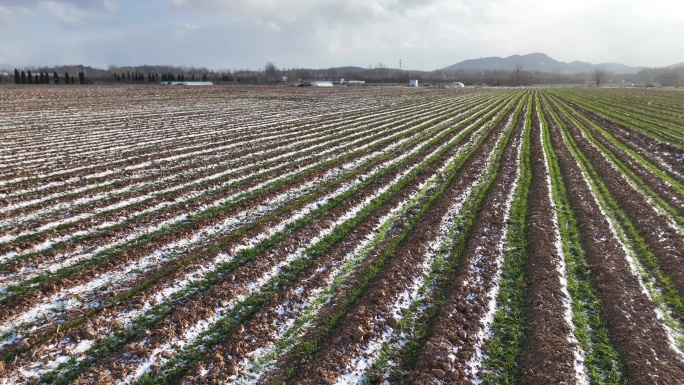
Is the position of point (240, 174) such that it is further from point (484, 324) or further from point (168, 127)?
point (168, 127)

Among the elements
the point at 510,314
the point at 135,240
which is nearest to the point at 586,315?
the point at 510,314

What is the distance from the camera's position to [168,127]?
95.3ft

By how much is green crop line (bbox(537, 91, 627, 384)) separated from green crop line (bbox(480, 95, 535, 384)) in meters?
0.88

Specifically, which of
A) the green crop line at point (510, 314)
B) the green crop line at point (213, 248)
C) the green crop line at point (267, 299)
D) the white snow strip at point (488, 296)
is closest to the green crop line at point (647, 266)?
the green crop line at point (510, 314)

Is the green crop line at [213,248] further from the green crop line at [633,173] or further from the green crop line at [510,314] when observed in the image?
the green crop line at [633,173]

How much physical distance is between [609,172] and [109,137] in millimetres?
25315

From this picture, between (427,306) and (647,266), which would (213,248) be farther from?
(647,266)

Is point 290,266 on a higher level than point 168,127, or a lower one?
lower

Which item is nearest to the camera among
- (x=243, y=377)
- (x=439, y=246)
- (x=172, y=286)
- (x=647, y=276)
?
(x=243, y=377)

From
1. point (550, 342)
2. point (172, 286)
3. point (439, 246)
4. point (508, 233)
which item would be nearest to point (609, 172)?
point (508, 233)

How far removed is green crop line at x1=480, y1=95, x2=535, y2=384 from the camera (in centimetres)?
610

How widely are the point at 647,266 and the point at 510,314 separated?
410cm

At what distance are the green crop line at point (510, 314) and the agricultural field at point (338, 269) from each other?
4cm

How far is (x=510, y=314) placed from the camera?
7492 mm
